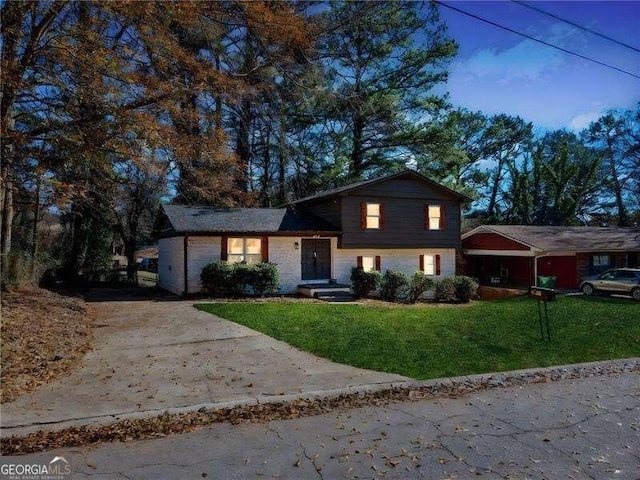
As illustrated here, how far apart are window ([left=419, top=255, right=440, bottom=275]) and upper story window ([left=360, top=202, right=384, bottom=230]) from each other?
11.2 ft

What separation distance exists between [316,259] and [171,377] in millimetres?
14242

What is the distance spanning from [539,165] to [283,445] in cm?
4262

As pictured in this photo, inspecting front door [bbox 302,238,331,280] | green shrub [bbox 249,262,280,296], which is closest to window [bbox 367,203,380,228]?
front door [bbox 302,238,331,280]

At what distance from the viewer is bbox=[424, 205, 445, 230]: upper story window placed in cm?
2266

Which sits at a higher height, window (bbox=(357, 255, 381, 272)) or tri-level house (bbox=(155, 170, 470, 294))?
tri-level house (bbox=(155, 170, 470, 294))

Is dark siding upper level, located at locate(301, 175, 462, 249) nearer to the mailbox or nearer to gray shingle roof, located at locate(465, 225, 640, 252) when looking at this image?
gray shingle roof, located at locate(465, 225, 640, 252)

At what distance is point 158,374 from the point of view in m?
6.82

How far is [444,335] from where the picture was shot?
395 inches

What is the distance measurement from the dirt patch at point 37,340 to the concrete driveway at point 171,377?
0.91ft

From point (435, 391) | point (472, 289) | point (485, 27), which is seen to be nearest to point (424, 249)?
point (472, 289)

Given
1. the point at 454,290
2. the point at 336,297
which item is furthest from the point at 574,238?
the point at 336,297

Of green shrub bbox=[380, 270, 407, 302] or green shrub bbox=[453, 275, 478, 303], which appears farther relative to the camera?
green shrub bbox=[453, 275, 478, 303]

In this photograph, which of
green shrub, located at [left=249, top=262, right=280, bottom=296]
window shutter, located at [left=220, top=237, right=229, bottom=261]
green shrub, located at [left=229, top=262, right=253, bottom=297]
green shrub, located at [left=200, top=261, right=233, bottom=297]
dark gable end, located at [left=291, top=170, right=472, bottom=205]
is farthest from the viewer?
dark gable end, located at [left=291, top=170, right=472, bottom=205]

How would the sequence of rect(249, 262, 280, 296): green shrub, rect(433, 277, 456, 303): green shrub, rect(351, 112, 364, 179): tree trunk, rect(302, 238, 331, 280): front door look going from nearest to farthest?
rect(249, 262, 280, 296): green shrub → rect(433, 277, 456, 303): green shrub → rect(302, 238, 331, 280): front door → rect(351, 112, 364, 179): tree trunk
